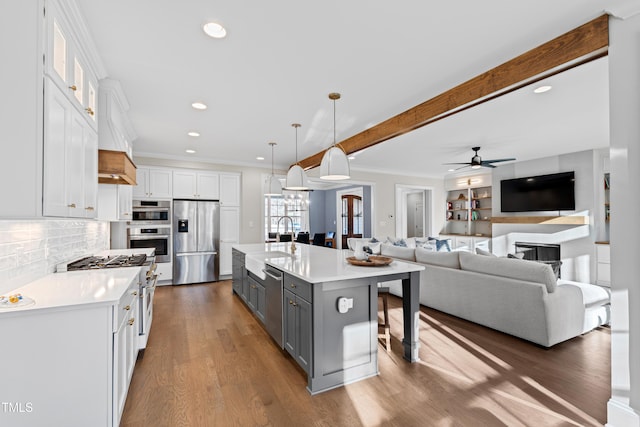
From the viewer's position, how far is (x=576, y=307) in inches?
120

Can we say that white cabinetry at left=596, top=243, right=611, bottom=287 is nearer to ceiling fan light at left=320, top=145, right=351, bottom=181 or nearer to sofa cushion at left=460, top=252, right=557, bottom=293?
sofa cushion at left=460, top=252, right=557, bottom=293

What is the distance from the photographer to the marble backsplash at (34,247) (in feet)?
5.75

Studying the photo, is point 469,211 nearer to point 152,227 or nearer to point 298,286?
point 298,286

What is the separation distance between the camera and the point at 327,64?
251 centimetres

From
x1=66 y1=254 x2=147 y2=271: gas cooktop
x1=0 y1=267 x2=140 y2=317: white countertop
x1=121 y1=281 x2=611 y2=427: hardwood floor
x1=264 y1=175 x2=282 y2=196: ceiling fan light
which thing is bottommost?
x1=121 y1=281 x2=611 y2=427: hardwood floor

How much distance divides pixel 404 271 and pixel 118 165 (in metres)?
2.87

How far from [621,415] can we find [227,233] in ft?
19.6

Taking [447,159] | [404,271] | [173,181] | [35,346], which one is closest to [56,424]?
[35,346]

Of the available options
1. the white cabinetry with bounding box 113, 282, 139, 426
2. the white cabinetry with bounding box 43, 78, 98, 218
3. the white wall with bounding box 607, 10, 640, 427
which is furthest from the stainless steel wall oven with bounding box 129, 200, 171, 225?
the white wall with bounding box 607, 10, 640, 427

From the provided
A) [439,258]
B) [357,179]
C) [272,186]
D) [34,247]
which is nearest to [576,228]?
[439,258]

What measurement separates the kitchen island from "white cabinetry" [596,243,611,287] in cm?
512

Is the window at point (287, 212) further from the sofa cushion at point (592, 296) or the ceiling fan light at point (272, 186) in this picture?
the sofa cushion at point (592, 296)

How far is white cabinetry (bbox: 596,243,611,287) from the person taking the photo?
212 inches

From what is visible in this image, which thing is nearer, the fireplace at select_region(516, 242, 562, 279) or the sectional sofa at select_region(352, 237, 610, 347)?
the sectional sofa at select_region(352, 237, 610, 347)
